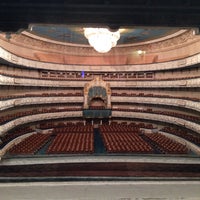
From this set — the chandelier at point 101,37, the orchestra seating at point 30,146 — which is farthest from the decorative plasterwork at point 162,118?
the orchestra seating at point 30,146

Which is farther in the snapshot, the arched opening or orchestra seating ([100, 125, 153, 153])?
the arched opening

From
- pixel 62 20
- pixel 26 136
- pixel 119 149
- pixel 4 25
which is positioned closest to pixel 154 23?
pixel 62 20

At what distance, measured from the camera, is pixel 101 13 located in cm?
673

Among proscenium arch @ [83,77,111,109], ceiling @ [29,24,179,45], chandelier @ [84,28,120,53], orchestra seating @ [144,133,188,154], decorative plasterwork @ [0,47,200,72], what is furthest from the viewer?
proscenium arch @ [83,77,111,109]

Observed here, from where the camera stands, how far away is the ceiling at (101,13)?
20.4ft

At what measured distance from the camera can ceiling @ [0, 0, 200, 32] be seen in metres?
6.21

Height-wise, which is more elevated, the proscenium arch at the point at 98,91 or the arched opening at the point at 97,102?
the proscenium arch at the point at 98,91

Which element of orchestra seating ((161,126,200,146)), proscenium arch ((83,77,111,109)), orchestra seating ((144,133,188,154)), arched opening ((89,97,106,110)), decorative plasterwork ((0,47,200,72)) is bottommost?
orchestra seating ((144,133,188,154))

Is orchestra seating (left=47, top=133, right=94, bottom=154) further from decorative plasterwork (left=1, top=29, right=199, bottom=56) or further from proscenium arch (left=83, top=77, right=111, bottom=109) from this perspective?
decorative plasterwork (left=1, top=29, right=199, bottom=56)

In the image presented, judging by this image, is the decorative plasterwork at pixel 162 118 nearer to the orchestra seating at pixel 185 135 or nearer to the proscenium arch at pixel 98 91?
the orchestra seating at pixel 185 135

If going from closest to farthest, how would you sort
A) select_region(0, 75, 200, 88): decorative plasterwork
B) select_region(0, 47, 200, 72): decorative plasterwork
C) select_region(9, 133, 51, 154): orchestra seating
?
select_region(9, 133, 51, 154): orchestra seating, select_region(0, 47, 200, 72): decorative plasterwork, select_region(0, 75, 200, 88): decorative plasterwork

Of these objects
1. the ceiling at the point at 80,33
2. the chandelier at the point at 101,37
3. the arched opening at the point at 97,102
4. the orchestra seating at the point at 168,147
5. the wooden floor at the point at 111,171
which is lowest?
the orchestra seating at the point at 168,147

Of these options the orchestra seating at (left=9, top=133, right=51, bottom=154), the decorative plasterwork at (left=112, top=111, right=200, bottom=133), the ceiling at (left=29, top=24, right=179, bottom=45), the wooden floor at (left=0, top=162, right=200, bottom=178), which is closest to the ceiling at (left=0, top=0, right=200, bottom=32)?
the wooden floor at (left=0, top=162, right=200, bottom=178)

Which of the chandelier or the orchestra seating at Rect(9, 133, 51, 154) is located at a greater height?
the chandelier
